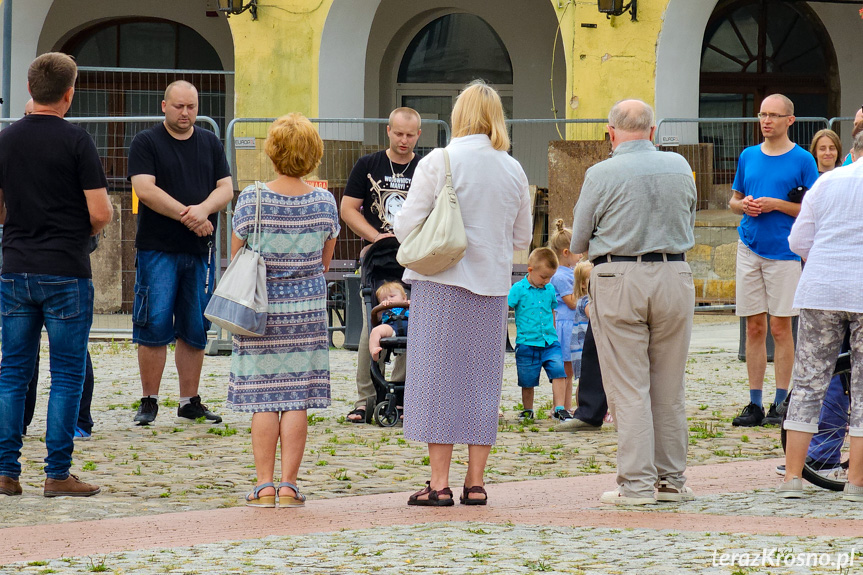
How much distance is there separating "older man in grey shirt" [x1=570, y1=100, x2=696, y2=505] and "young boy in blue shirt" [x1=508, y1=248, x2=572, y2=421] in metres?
2.51

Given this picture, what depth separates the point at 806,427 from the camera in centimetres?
622

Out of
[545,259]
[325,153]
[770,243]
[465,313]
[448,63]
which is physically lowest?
[465,313]

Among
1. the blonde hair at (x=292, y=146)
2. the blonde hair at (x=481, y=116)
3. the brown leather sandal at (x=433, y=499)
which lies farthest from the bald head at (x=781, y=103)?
the brown leather sandal at (x=433, y=499)

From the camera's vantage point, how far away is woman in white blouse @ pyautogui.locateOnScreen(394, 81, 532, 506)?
6.03 meters

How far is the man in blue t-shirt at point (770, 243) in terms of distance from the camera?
832 centimetres

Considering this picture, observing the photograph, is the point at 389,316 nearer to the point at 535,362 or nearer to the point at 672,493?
the point at 535,362

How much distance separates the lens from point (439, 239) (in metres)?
5.84

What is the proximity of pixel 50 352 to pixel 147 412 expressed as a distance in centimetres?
231

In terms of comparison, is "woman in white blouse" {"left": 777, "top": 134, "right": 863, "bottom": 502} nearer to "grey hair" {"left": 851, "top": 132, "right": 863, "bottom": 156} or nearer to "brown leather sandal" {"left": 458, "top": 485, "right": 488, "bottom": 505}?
"grey hair" {"left": 851, "top": 132, "right": 863, "bottom": 156}

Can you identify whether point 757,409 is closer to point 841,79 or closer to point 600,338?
point 600,338

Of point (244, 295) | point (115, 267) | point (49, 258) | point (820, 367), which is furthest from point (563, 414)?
point (115, 267)

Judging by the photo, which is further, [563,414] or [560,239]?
[560,239]

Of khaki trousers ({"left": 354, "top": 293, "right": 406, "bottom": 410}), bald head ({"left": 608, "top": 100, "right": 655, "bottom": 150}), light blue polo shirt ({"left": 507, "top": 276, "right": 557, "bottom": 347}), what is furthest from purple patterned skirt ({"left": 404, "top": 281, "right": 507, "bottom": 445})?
light blue polo shirt ({"left": 507, "top": 276, "right": 557, "bottom": 347})

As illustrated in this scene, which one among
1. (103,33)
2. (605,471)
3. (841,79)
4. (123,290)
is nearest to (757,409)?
(605,471)
